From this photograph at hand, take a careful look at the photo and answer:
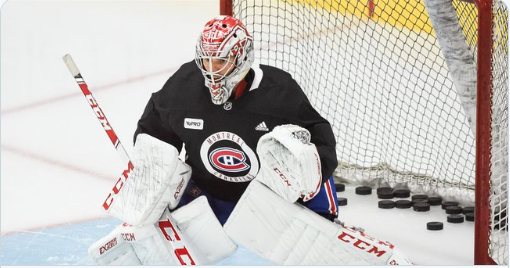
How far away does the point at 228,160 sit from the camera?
3432mm

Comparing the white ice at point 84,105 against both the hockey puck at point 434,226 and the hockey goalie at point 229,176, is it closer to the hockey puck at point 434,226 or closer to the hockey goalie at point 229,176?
the hockey puck at point 434,226

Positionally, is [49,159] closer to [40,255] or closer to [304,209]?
[40,255]

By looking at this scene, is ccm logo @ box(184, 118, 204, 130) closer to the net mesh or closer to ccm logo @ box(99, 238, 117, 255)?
ccm logo @ box(99, 238, 117, 255)

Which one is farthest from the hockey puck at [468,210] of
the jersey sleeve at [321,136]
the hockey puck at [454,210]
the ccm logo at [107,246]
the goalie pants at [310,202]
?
the ccm logo at [107,246]

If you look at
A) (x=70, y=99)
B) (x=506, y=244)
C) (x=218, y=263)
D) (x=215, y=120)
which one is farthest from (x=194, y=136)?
(x=70, y=99)

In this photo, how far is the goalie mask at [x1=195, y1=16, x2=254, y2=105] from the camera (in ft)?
10.7

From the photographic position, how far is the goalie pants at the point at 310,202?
3441 millimetres

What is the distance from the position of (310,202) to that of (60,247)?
937 millimetres

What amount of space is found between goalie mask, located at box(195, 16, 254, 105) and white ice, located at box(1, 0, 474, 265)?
0.90 m

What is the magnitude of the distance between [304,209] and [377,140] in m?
1.40

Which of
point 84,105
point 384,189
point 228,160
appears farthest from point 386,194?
point 84,105

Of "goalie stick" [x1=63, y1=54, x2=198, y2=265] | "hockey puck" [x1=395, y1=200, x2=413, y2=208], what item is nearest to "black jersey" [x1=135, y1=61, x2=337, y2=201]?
"goalie stick" [x1=63, y1=54, x2=198, y2=265]

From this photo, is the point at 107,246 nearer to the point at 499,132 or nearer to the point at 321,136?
the point at 321,136

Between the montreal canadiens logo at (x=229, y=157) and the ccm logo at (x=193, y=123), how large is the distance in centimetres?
4
